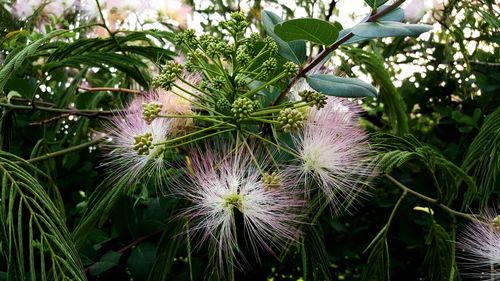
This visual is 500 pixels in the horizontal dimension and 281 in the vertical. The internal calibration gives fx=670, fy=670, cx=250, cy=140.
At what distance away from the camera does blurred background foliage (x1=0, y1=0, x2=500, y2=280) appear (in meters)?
0.98

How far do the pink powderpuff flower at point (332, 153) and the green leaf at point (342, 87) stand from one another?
0.19ft

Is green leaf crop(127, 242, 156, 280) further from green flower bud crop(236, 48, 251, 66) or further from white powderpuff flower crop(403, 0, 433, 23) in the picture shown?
white powderpuff flower crop(403, 0, 433, 23)

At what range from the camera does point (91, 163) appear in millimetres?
1493

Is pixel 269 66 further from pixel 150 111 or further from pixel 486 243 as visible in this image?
pixel 486 243

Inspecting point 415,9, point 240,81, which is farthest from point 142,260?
point 415,9

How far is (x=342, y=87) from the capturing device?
0.82 metres

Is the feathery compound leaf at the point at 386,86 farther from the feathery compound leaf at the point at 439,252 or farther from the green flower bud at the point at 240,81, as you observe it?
the green flower bud at the point at 240,81

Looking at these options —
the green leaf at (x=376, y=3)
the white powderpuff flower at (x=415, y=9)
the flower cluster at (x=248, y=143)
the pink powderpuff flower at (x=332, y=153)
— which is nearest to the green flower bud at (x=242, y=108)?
the flower cluster at (x=248, y=143)

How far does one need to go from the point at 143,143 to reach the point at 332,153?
253mm

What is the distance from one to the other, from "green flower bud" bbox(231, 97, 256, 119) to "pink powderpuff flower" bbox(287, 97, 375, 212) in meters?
0.10

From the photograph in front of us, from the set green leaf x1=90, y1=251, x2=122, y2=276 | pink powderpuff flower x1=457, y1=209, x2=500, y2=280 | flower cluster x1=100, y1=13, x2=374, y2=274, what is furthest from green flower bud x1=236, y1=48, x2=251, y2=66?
green leaf x1=90, y1=251, x2=122, y2=276

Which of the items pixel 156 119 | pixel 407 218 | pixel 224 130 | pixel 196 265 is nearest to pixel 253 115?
pixel 224 130

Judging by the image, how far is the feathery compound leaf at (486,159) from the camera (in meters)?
1.00

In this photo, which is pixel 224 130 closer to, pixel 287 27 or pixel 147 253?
pixel 287 27
